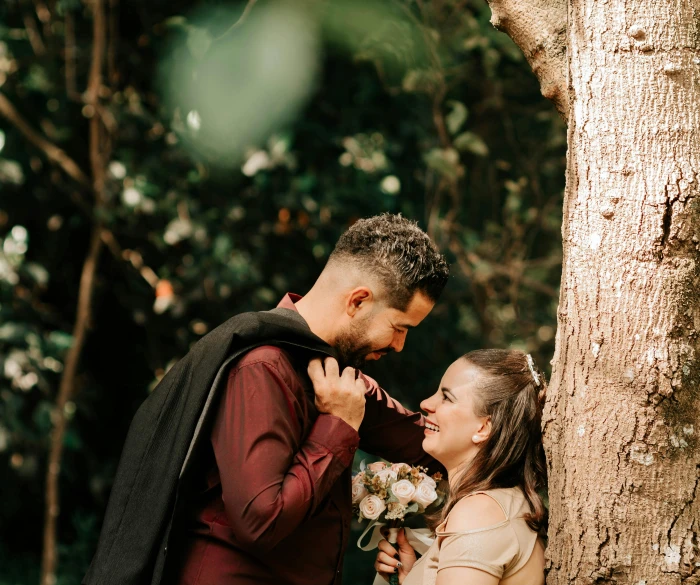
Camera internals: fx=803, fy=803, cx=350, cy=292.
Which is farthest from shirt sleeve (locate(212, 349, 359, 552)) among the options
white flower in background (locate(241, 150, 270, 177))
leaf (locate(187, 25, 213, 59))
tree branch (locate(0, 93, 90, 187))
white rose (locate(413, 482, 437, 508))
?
tree branch (locate(0, 93, 90, 187))

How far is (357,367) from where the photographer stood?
2.62m

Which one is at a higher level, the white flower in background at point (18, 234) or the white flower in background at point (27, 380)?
the white flower in background at point (18, 234)

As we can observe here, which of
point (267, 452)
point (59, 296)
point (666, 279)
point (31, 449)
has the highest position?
point (666, 279)

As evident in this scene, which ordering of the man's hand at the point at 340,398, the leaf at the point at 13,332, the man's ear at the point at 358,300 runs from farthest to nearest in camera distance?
the leaf at the point at 13,332, the man's ear at the point at 358,300, the man's hand at the point at 340,398

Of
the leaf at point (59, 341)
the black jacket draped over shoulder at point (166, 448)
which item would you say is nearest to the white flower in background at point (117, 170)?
the leaf at point (59, 341)

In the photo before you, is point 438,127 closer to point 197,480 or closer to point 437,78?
point 437,78

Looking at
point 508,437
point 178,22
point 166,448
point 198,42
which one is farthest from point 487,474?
point 178,22

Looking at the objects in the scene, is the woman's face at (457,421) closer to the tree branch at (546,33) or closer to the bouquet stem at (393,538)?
the bouquet stem at (393,538)

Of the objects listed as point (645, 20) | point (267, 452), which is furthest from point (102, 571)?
point (645, 20)

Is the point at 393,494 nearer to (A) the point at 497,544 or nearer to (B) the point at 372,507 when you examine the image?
(B) the point at 372,507

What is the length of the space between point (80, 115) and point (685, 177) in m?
4.05

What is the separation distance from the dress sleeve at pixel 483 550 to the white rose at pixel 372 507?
0.45m

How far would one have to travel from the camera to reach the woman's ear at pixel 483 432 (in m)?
2.40

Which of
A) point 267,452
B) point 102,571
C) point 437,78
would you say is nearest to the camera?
point 267,452
